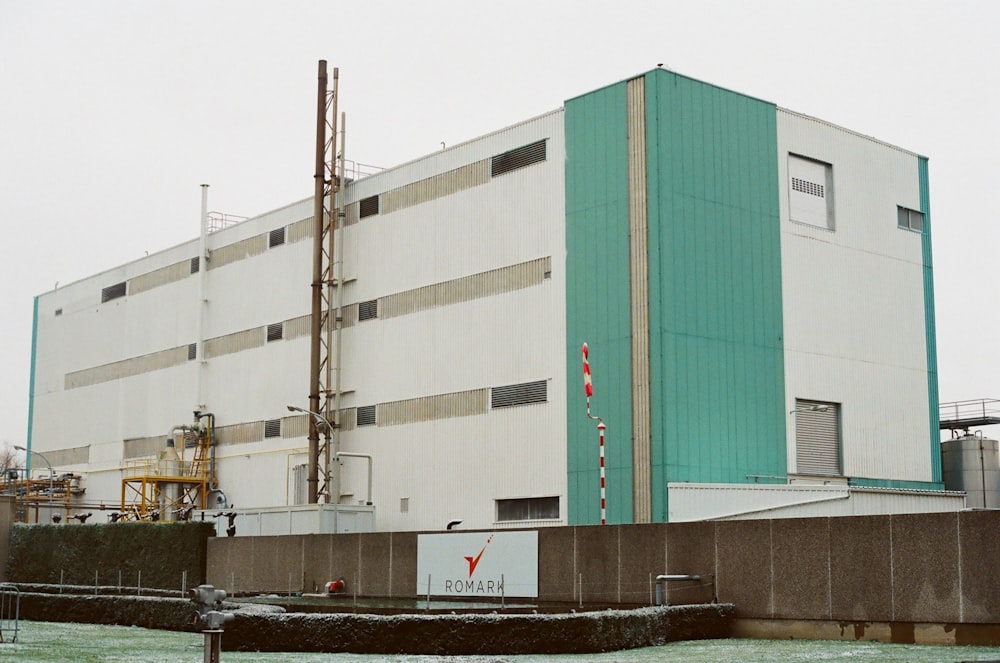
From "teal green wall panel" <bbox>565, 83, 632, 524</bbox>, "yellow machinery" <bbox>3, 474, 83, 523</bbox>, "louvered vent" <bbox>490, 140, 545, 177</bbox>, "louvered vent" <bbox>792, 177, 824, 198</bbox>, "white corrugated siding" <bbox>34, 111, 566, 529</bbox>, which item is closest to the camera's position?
"teal green wall panel" <bbox>565, 83, 632, 524</bbox>

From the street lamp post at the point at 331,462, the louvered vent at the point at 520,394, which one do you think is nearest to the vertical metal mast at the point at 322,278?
the street lamp post at the point at 331,462

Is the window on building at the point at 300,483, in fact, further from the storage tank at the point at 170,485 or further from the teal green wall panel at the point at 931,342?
the teal green wall panel at the point at 931,342

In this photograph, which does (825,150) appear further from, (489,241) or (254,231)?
(254,231)

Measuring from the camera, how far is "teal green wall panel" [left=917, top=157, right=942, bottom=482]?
42844 millimetres

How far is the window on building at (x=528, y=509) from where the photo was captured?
37656 millimetres

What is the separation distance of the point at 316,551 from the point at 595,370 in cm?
981

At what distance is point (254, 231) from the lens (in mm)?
52031

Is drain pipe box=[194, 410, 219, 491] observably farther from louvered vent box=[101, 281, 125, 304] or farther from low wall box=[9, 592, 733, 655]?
low wall box=[9, 592, 733, 655]

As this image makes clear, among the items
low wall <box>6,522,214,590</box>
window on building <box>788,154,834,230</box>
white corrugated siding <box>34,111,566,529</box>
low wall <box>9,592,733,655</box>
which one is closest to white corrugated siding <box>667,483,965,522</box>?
white corrugated siding <box>34,111,566,529</box>

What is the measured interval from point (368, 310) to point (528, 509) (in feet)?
36.1

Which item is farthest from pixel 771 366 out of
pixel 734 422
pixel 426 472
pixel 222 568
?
pixel 222 568

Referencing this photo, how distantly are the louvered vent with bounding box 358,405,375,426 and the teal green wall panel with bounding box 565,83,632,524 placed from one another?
9.82 meters

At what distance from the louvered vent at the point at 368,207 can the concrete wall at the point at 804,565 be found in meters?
21.7

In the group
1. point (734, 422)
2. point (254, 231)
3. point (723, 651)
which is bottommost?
point (723, 651)
